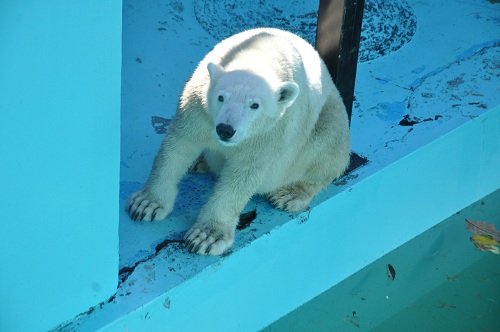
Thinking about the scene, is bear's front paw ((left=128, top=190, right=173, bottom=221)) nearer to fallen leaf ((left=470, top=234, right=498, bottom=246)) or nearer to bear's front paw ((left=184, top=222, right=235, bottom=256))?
bear's front paw ((left=184, top=222, right=235, bottom=256))

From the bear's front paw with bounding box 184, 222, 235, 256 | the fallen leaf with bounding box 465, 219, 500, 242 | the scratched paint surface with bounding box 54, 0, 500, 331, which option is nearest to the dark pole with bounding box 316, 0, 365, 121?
the scratched paint surface with bounding box 54, 0, 500, 331

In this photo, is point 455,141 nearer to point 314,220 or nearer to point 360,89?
point 360,89

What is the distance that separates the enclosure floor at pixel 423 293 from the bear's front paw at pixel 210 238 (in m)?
0.66

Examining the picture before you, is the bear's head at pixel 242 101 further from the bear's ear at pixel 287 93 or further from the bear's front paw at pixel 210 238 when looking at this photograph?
the bear's front paw at pixel 210 238

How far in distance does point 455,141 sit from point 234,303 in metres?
1.37

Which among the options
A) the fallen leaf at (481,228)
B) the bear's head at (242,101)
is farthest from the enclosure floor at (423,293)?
the bear's head at (242,101)

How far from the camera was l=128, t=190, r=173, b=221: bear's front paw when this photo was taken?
3398 mm

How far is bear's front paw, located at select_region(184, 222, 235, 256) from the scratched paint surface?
4 centimetres

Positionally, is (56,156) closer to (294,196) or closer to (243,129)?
(243,129)

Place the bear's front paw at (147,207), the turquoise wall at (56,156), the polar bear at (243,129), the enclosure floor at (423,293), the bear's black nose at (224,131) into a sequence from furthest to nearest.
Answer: the enclosure floor at (423,293), the bear's front paw at (147,207), the polar bear at (243,129), the bear's black nose at (224,131), the turquoise wall at (56,156)

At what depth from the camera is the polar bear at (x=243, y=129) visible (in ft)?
10.3

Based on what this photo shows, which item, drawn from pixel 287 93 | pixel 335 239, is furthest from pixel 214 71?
pixel 335 239

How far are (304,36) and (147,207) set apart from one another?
70.7 inches

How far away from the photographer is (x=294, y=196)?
11.9ft
